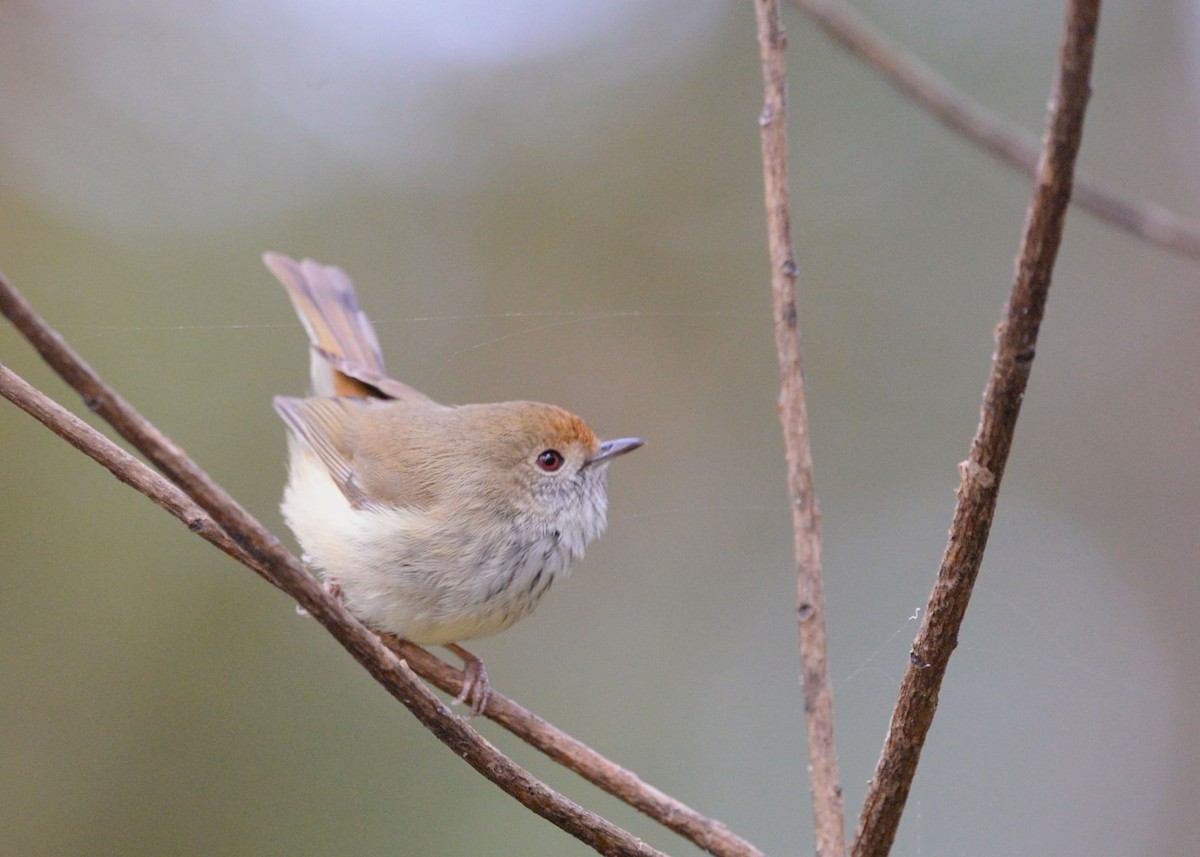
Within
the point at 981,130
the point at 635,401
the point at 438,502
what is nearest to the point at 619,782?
the point at 438,502

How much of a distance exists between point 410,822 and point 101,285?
2.92m

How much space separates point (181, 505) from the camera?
194 centimetres

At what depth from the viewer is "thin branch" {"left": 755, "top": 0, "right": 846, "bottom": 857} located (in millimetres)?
1928

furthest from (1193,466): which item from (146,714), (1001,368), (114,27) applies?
(114,27)

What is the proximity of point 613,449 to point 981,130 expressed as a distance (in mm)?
1452

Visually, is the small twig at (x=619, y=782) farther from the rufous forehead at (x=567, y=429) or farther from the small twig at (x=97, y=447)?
the rufous forehead at (x=567, y=429)

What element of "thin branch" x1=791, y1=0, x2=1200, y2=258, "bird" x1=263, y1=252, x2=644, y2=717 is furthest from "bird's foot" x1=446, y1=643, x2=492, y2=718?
"thin branch" x1=791, y1=0, x2=1200, y2=258

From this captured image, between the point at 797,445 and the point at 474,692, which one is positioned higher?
the point at 797,445

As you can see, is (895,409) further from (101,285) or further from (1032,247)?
(1032,247)

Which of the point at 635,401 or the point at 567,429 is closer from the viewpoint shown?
the point at 567,429

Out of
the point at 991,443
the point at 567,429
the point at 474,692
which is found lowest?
the point at 474,692

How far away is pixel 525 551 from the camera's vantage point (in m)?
3.06

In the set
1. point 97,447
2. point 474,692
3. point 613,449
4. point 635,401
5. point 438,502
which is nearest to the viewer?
point 97,447

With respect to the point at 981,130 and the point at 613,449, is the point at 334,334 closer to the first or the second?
the point at 613,449
